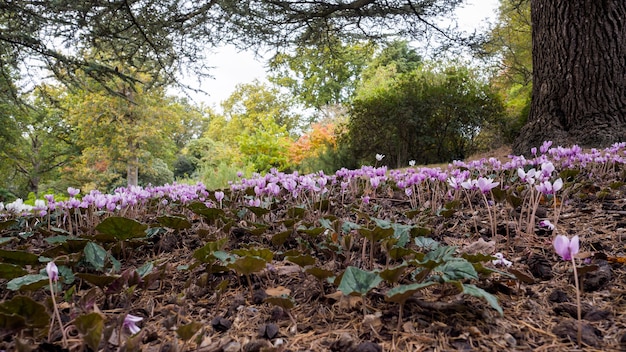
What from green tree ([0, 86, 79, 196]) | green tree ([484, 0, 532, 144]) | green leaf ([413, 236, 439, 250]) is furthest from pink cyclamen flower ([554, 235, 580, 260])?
green tree ([0, 86, 79, 196])

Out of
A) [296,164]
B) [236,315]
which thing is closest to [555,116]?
[236,315]

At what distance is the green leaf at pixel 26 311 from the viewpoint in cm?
102

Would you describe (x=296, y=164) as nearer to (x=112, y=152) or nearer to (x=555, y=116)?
(x=112, y=152)

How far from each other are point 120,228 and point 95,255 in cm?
21

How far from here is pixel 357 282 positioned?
121cm

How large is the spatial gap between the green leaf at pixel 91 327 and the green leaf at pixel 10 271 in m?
0.59

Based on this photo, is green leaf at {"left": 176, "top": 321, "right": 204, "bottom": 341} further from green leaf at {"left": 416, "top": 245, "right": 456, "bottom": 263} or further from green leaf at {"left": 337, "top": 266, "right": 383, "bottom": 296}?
green leaf at {"left": 416, "top": 245, "right": 456, "bottom": 263}

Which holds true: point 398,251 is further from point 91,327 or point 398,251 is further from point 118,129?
point 118,129

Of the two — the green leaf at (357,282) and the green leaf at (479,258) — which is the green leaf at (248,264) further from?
the green leaf at (479,258)

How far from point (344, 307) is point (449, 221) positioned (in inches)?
52.2

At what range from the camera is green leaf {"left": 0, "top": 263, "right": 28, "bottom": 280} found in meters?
1.38

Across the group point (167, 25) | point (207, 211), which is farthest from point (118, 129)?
point (207, 211)

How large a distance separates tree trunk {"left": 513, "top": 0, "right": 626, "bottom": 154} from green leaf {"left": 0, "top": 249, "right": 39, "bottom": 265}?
548cm

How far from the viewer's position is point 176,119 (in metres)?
21.0
